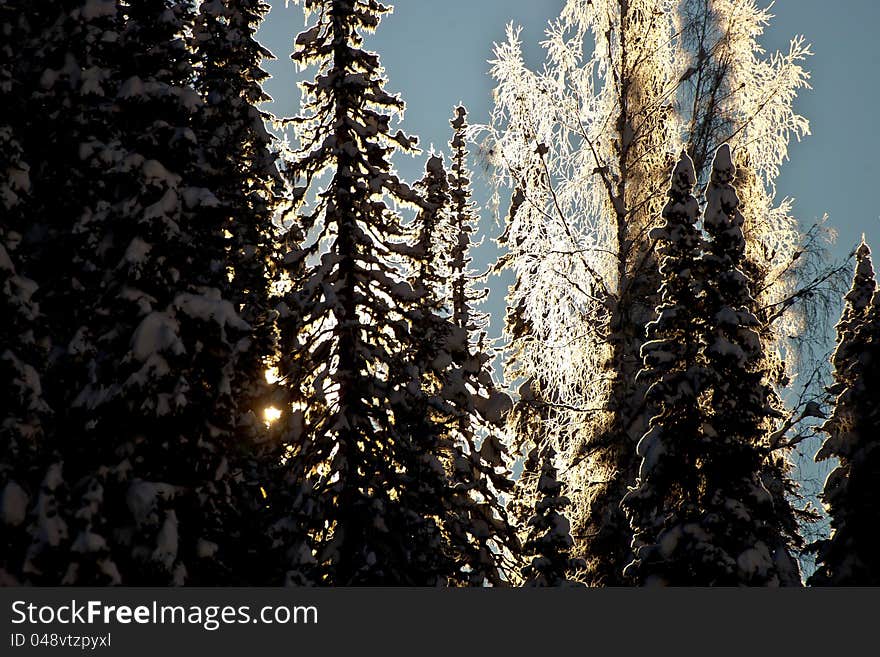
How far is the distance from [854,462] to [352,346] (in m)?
11.6

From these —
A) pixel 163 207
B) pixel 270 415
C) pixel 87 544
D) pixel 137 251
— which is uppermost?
pixel 163 207

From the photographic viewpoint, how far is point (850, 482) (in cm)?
1988

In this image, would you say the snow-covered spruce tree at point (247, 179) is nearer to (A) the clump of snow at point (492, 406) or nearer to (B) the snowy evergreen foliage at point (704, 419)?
(A) the clump of snow at point (492, 406)

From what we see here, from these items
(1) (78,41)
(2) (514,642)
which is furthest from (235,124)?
(2) (514,642)

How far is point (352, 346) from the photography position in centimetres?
1802

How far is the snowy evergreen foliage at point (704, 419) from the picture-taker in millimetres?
14703

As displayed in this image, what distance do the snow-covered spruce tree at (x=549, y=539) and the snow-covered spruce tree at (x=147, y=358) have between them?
6.56 m

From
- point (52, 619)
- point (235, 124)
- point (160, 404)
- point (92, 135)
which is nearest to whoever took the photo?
point (52, 619)

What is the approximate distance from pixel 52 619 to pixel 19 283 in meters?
5.36

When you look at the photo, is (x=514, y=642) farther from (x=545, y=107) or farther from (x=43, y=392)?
(x=545, y=107)

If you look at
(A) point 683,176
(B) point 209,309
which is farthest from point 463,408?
(B) point 209,309

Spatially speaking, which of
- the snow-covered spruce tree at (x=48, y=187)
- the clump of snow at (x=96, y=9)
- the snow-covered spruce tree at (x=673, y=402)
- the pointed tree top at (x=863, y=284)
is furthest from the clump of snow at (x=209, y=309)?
the pointed tree top at (x=863, y=284)

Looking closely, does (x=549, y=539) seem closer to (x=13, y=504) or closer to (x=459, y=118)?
(x=13, y=504)

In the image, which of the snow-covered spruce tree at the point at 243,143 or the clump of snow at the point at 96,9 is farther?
the snow-covered spruce tree at the point at 243,143
